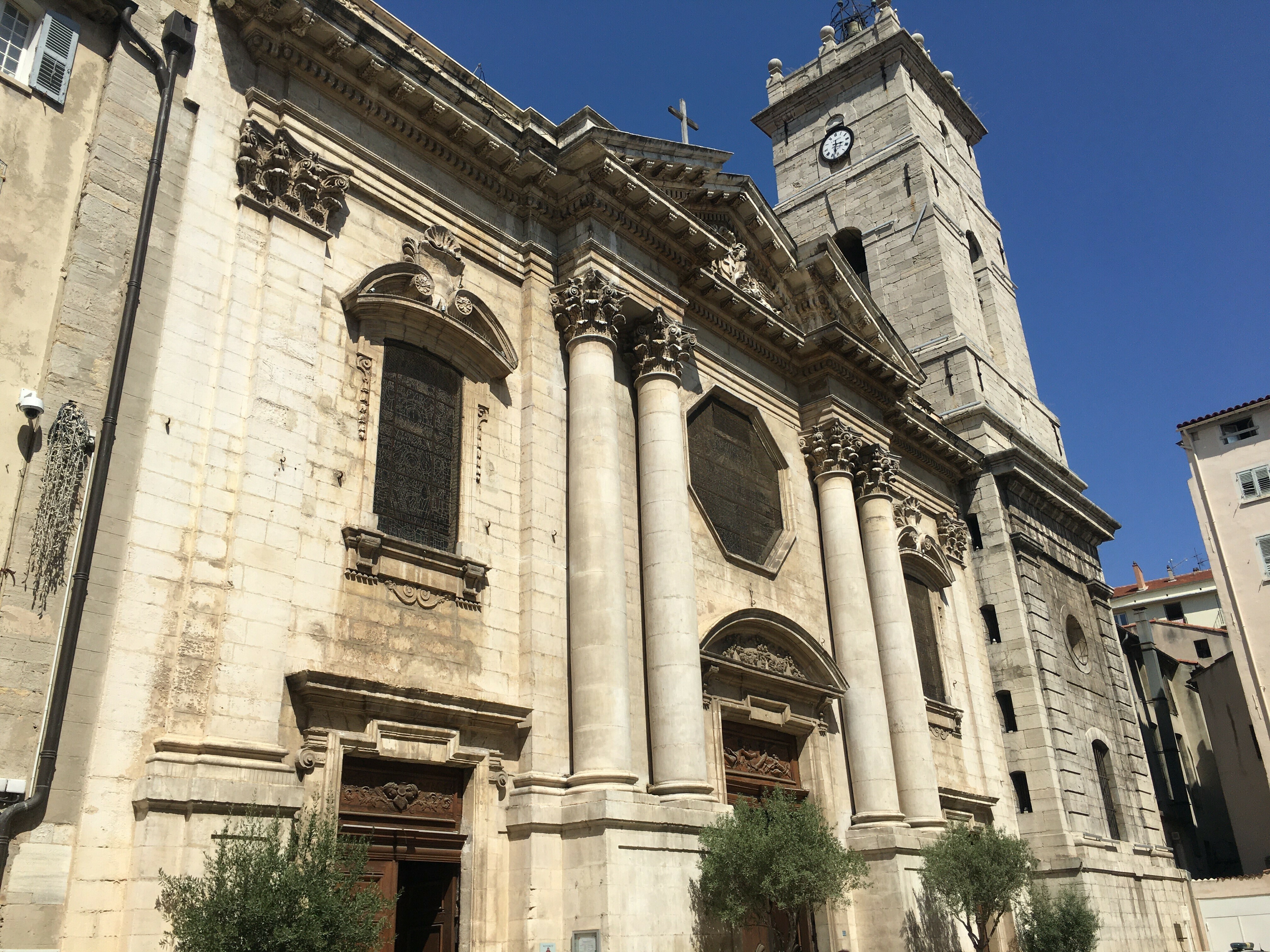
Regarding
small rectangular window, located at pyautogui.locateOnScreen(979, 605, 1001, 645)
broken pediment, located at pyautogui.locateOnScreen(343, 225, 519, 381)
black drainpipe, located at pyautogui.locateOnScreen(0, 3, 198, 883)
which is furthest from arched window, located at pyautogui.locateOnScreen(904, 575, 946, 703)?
black drainpipe, located at pyautogui.locateOnScreen(0, 3, 198, 883)

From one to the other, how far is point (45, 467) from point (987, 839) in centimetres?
1541

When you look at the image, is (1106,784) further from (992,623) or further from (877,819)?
(877,819)

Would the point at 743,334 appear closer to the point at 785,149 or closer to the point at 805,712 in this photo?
the point at 805,712

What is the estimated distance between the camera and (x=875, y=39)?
3444 cm

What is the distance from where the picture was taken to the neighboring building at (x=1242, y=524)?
104ft

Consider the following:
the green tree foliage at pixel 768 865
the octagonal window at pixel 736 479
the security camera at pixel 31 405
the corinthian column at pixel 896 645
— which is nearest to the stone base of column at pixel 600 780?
the green tree foliage at pixel 768 865

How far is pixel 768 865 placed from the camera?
13.1 meters

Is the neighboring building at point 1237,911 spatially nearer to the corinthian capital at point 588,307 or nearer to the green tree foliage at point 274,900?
the corinthian capital at point 588,307

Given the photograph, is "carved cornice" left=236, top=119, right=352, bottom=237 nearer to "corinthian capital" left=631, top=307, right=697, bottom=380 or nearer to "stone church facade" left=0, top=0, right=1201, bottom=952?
"stone church facade" left=0, top=0, right=1201, bottom=952

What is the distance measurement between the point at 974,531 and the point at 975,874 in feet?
37.5

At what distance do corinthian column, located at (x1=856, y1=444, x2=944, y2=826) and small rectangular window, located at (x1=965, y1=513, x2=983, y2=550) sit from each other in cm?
467

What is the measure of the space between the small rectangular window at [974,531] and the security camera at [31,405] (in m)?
A: 21.9

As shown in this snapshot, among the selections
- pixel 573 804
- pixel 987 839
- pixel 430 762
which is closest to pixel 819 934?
pixel 987 839

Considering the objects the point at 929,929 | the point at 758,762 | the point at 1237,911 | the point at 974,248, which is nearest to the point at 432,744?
the point at 758,762
